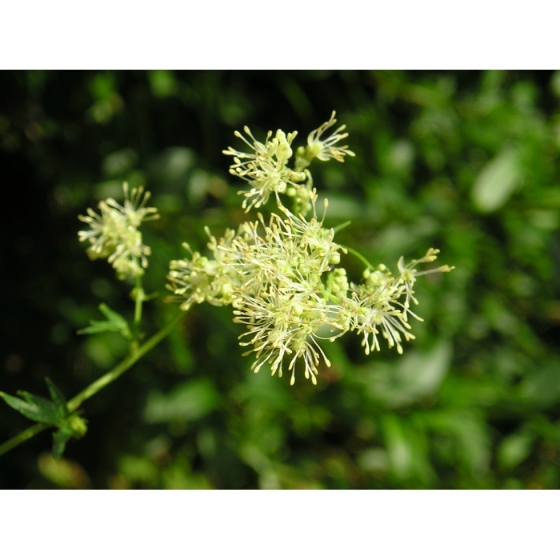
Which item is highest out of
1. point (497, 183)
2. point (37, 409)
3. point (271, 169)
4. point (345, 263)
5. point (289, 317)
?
point (497, 183)

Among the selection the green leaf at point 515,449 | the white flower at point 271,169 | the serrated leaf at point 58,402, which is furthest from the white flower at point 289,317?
the green leaf at point 515,449

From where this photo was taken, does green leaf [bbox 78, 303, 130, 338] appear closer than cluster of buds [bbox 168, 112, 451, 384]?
No

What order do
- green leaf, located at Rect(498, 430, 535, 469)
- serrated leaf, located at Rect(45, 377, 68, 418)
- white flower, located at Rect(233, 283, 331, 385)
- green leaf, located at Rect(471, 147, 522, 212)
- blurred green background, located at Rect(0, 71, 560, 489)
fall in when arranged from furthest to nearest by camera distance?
green leaf, located at Rect(498, 430, 535, 469), blurred green background, located at Rect(0, 71, 560, 489), green leaf, located at Rect(471, 147, 522, 212), serrated leaf, located at Rect(45, 377, 68, 418), white flower, located at Rect(233, 283, 331, 385)

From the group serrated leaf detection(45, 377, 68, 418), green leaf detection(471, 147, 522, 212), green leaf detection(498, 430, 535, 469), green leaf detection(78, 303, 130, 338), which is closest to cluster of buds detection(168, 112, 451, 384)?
green leaf detection(78, 303, 130, 338)

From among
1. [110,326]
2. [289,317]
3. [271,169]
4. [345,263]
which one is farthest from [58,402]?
[345,263]

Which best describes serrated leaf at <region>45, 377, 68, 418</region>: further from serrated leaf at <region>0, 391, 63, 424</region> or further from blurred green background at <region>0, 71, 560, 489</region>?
blurred green background at <region>0, 71, 560, 489</region>

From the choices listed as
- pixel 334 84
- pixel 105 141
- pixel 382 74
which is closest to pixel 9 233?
pixel 105 141

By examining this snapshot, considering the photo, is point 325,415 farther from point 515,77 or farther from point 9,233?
point 515,77

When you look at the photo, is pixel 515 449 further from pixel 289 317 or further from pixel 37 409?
pixel 37 409

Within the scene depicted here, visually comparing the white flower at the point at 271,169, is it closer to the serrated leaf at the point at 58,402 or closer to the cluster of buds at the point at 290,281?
the cluster of buds at the point at 290,281
